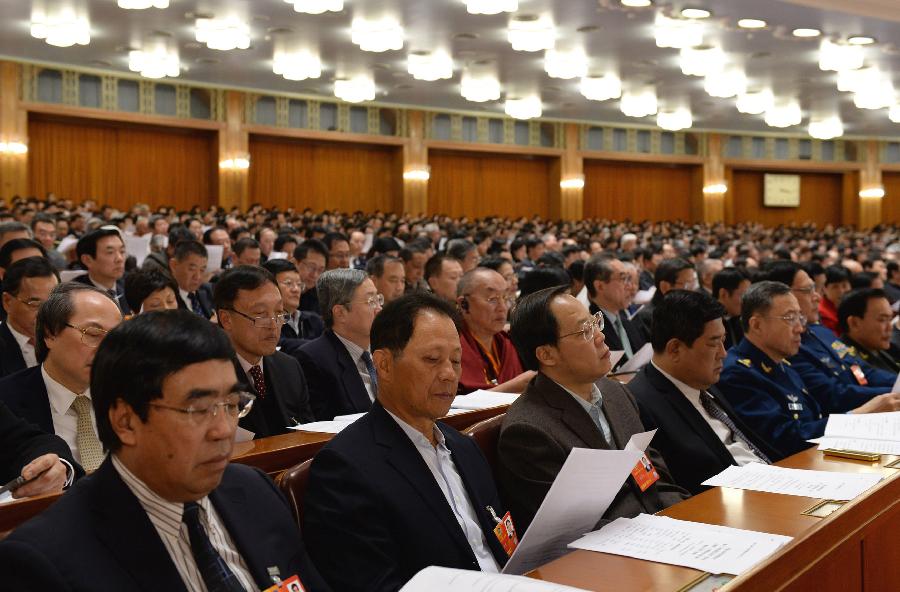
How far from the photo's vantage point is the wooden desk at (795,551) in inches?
70.6

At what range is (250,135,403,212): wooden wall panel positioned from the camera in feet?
61.5

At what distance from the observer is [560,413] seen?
2.61 metres

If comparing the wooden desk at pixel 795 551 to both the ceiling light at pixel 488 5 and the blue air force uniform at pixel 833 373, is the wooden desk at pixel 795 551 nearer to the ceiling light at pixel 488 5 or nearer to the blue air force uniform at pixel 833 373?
the blue air force uniform at pixel 833 373

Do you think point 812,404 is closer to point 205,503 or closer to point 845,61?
point 205,503

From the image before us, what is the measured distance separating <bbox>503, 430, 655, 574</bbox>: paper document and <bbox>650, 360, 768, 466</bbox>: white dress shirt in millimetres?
1021

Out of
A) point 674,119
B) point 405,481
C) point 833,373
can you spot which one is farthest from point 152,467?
point 674,119

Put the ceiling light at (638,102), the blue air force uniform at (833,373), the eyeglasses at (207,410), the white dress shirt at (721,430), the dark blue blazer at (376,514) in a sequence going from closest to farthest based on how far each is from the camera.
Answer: the eyeglasses at (207,410) < the dark blue blazer at (376,514) < the white dress shirt at (721,430) < the blue air force uniform at (833,373) < the ceiling light at (638,102)

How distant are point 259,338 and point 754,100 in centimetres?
1498

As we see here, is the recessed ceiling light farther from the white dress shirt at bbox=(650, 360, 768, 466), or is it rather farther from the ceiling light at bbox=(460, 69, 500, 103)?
the white dress shirt at bbox=(650, 360, 768, 466)

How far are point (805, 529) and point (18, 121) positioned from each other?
15.5m

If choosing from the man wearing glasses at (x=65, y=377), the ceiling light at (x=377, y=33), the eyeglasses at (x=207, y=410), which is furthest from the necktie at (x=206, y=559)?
the ceiling light at (x=377, y=33)

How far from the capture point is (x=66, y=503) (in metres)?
1.45

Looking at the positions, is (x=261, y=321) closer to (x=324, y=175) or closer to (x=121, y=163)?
(x=121, y=163)

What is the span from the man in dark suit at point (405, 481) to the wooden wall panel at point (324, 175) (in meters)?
16.9
